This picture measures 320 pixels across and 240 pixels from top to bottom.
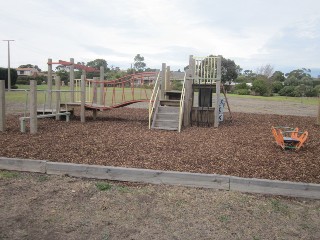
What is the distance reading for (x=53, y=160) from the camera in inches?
220

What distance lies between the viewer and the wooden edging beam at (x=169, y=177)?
445 cm

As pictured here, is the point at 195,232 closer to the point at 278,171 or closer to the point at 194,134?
the point at 278,171

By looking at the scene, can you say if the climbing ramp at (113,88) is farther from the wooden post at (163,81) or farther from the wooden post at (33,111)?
the wooden post at (33,111)

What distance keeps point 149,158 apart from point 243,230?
109 inches

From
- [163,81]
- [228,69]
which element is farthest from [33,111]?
[228,69]

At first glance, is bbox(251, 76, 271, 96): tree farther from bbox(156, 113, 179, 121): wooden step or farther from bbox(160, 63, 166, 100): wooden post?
bbox(156, 113, 179, 121): wooden step

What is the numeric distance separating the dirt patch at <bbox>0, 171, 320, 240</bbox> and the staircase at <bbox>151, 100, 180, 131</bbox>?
5.53m

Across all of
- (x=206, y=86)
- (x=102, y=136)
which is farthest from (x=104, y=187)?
(x=206, y=86)

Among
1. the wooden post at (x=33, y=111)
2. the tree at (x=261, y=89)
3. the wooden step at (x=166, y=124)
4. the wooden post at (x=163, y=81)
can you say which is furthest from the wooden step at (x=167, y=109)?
the tree at (x=261, y=89)

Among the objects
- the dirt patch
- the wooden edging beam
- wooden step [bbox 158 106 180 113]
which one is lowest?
the dirt patch

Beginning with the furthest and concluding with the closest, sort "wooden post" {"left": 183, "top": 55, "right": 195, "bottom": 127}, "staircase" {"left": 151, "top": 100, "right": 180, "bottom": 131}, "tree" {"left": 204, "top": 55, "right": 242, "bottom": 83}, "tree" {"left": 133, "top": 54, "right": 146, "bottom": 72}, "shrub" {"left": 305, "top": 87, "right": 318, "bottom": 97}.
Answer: "tree" {"left": 133, "top": 54, "right": 146, "bottom": 72} < "tree" {"left": 204, "top": 55, "right": 242, "bottom": 83} < "shrub" {"left": 305, "top": 87, "right": 318, "bottom": 97} < "wooden post" {"left": 183, "top": 55, "right": 195, "bottom": 127} < "staircase" {"left": 151, "top": 100, "right": 180, "bottom": 131}

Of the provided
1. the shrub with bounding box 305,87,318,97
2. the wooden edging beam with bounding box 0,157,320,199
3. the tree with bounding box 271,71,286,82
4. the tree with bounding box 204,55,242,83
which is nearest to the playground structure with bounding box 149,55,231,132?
the wooden edging beam with bounding box 0,157,320,199

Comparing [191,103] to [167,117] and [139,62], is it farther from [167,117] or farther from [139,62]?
[139,62]

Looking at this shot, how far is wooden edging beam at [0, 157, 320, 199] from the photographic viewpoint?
14.6ft
